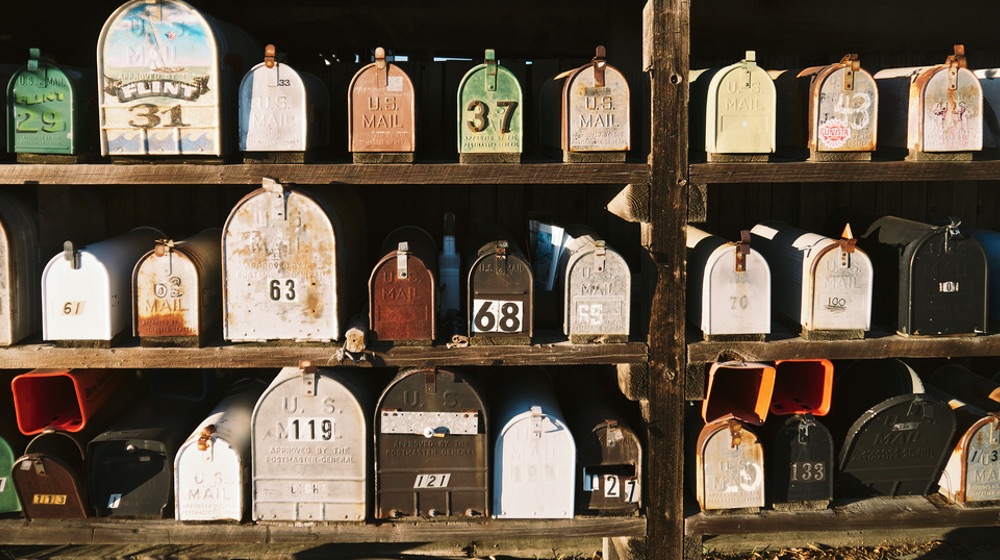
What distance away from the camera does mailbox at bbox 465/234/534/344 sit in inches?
112

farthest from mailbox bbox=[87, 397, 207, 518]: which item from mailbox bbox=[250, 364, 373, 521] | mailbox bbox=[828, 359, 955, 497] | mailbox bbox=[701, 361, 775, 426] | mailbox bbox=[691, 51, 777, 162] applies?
mailbox bbox=[828, 359, 955, 497]

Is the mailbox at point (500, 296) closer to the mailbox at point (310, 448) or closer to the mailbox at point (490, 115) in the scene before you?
the mailbox at point (490, 115)

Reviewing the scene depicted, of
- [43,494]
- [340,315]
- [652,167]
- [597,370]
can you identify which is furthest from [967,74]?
[43,494]

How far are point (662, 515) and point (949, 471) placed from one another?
1151mm

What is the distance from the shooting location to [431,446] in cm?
292

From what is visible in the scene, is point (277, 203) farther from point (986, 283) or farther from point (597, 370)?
point (986, 283)

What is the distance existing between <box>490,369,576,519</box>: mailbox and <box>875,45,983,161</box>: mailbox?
5.50 ft

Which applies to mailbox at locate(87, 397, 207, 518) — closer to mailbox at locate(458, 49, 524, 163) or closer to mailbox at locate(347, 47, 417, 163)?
mailbox at locate(347, 47, 417, 163)

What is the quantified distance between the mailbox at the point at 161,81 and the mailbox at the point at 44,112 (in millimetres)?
124

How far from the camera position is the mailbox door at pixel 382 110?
280cm

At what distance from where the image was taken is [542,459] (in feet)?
9.59

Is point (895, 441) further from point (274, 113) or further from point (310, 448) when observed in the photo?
point (274, 113)

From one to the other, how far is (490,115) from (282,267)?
916 mm

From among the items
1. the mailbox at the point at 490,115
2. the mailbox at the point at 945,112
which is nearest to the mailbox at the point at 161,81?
the mailbox at the point at 490,115
